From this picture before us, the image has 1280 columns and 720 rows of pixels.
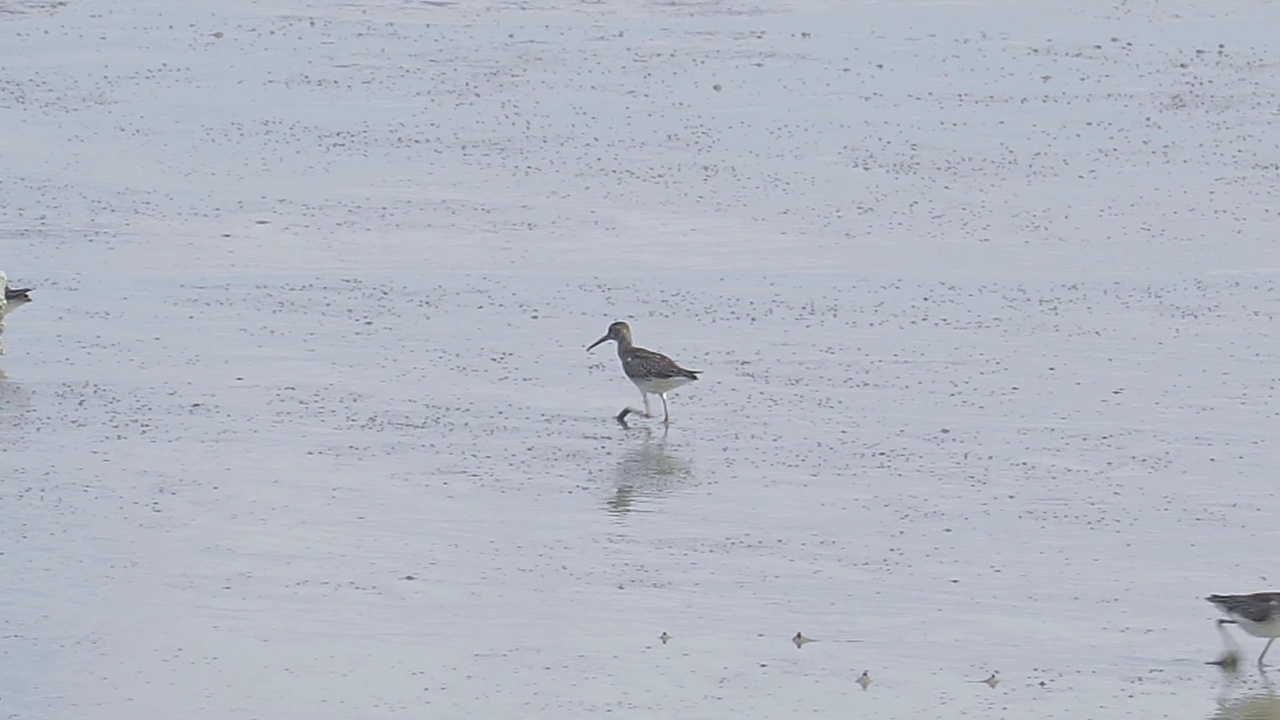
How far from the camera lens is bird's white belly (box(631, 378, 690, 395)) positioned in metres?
13.7

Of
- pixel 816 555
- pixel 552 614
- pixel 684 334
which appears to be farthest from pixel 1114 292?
pixel 552 614

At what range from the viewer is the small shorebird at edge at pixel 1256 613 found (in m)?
9.60

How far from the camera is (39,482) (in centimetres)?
1191

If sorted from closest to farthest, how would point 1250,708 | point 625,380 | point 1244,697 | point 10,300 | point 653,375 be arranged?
point 1250,708 < point 1244,697 < point 653,375 < point 625,380 < point 10,300

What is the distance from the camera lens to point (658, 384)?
44.9 ft

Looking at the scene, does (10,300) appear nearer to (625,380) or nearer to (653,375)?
(625,380)

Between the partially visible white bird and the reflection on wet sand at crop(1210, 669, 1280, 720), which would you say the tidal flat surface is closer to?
the reflection on wet sand at crop(1210, 669, 1280, 720)

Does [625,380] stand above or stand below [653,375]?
below

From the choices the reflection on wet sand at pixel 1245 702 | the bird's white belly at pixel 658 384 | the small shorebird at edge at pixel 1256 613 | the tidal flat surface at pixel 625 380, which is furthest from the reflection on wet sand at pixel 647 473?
the reflection on wet sand at pixel 1245 702

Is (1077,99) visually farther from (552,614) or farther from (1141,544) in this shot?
(552,614)

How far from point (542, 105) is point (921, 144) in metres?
3.69

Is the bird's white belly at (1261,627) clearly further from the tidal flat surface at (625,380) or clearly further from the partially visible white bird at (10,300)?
the partially visible white bird at (10,300)

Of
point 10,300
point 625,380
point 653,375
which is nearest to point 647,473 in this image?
point 653,375

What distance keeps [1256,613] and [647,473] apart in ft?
12.5
